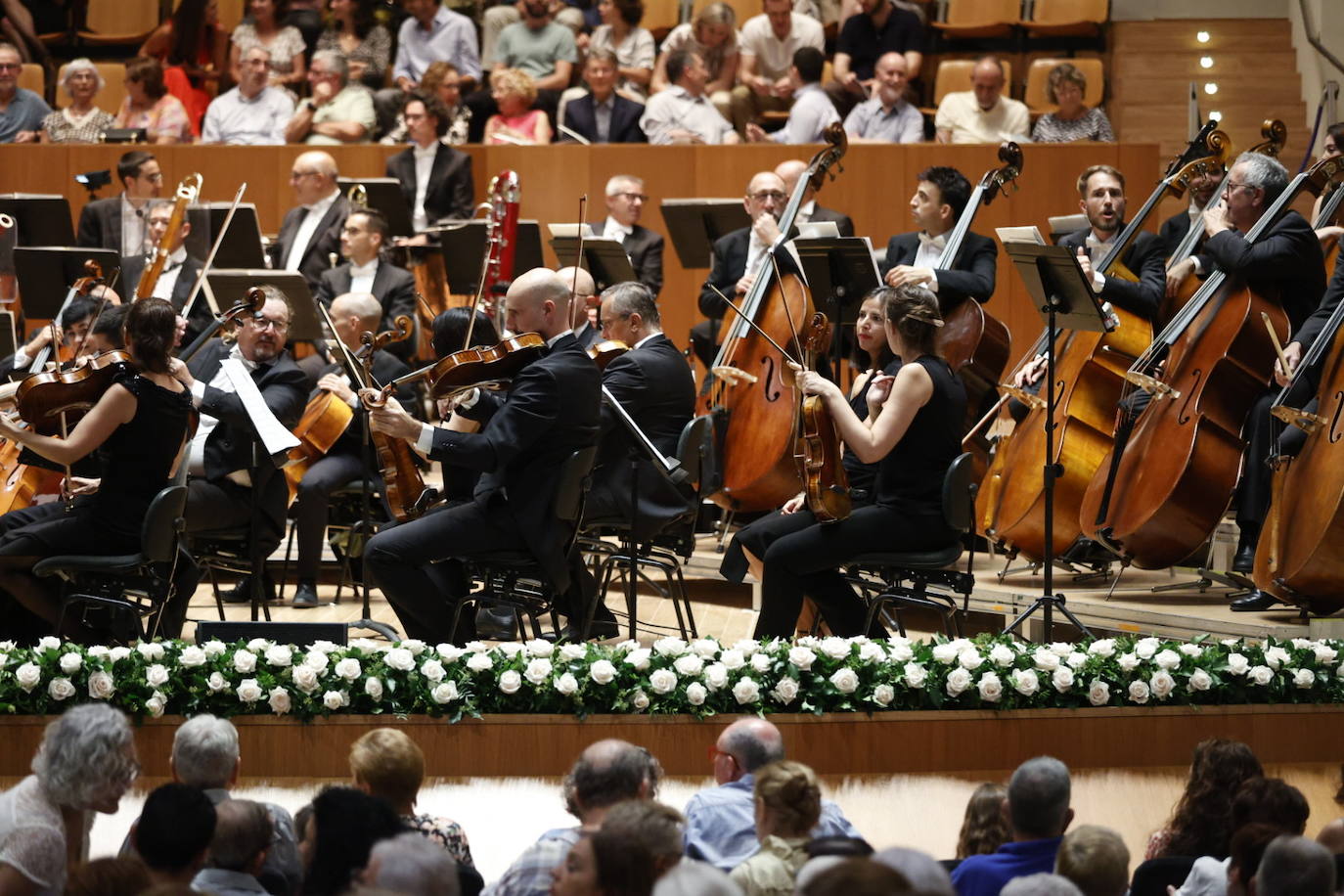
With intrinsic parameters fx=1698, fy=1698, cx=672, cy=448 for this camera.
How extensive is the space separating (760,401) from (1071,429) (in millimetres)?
1142

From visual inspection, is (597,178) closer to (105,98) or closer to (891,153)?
(891,153)

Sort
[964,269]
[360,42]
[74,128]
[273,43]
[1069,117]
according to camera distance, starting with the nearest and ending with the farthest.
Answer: [964,269] < [1069,117] < [74,128] < [360,42] < [273,43]

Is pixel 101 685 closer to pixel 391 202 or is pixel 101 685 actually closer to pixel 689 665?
pixel 689 665

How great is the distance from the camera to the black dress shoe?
556 centimetres

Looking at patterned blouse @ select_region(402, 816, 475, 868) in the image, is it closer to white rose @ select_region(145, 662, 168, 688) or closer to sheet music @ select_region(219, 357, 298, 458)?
white rose @ select_region(145, 662, 168, 688)

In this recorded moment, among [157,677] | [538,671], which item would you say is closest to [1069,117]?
[538,671]

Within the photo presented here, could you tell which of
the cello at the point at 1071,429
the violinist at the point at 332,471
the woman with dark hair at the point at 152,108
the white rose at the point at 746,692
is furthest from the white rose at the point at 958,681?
the woman with dark hair at the point at 152,108

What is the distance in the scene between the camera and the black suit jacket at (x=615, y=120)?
9.66 metres

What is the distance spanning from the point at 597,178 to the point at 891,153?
1630mm

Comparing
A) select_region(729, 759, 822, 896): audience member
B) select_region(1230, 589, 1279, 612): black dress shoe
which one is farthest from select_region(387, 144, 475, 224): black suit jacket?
select_region(729, 759, 822, 896): audience member

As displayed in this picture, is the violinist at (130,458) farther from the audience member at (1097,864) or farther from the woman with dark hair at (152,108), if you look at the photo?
the woman with dark hair at (152,108)

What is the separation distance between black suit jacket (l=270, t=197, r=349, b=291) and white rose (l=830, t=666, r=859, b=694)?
4.37m

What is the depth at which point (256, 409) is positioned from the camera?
538 centimetres

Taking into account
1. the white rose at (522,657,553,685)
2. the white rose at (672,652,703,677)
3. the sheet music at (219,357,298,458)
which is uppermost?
the sheet music at (219,357,298,458)
